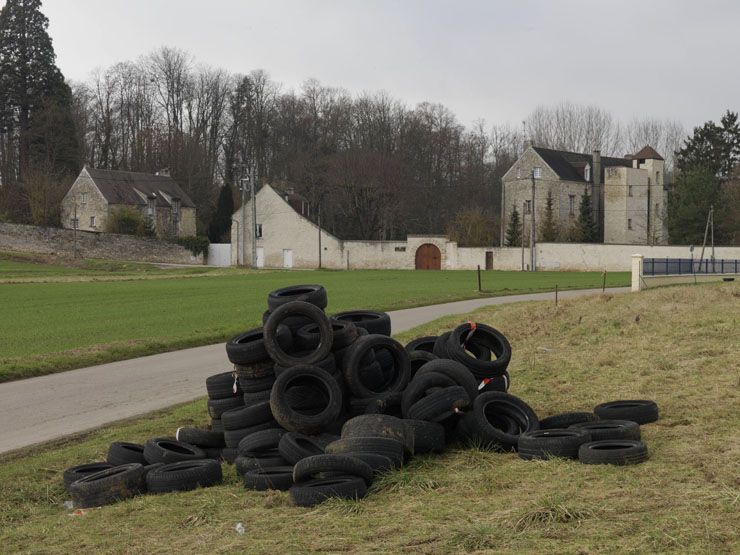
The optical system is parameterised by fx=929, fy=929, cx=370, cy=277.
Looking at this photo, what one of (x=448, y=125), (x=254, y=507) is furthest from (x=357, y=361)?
(x=448, y=125)

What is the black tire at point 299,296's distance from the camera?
12.1 m

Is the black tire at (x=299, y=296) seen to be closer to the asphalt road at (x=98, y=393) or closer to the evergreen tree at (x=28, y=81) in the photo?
the asphalt road at (x=98, y=393)

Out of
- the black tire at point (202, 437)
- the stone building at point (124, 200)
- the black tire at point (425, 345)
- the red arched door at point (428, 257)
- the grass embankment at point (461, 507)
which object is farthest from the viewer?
the stone building at point (124, 200)

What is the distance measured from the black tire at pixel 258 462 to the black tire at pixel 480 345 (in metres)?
2.94

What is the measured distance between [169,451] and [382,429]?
2367 mm

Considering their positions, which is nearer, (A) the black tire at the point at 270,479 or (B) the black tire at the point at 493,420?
(A) the black tire at the point at 270,479

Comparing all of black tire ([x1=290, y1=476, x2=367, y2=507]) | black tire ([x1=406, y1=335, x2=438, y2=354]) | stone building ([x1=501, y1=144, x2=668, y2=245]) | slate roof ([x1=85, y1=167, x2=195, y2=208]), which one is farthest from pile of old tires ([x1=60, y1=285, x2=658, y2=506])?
slate roof ([x1=85, y1=167, x2=195, y2=208])

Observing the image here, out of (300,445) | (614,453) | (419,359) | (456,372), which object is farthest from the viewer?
(419,359)

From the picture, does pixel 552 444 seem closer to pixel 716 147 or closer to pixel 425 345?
pixel 425 345

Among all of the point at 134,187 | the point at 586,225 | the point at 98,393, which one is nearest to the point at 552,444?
the point at 98,393

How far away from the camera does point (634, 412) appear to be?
35.6 feet

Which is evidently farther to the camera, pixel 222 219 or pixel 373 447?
pixel 222 219

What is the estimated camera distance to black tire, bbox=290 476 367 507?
7984mm

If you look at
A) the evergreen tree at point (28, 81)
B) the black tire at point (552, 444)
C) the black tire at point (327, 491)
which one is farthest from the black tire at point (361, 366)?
the evergreen tree at point (28, 81)
